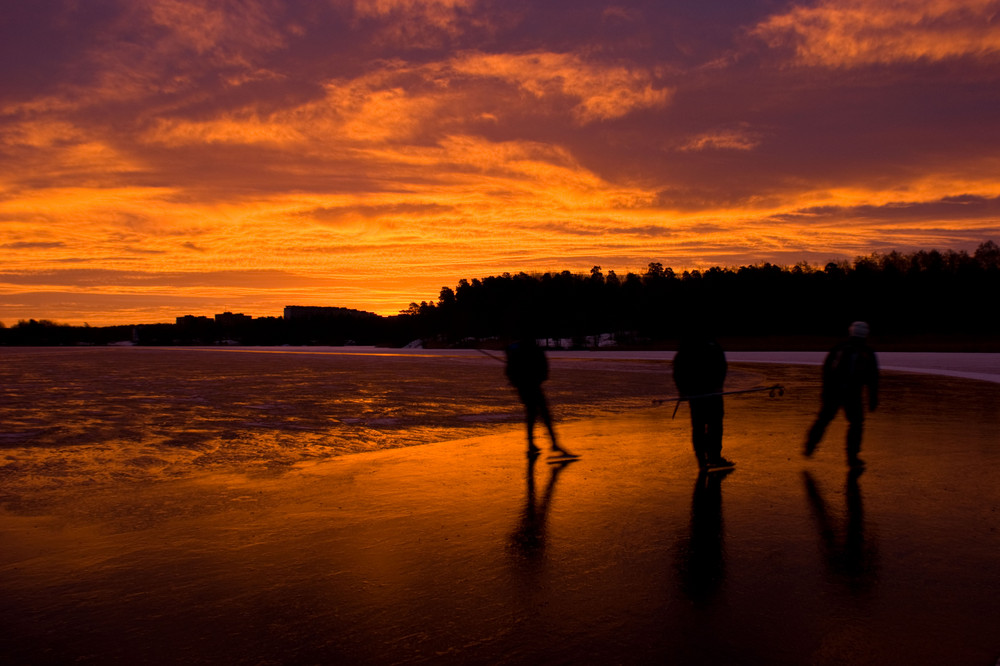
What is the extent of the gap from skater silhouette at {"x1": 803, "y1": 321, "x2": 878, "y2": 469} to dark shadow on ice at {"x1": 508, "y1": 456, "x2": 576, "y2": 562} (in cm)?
333

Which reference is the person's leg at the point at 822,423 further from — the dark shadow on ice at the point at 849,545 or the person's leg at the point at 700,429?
the dark shadow on ice at the point at 849,545

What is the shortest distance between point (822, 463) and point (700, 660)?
591 centimetres

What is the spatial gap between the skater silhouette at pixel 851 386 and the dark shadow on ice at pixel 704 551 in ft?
7.34

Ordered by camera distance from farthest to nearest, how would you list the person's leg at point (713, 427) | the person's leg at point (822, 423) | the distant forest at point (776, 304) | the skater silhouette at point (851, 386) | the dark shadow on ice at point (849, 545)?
the distant forest at point (776, 304), the person's leg at point (822, 423), the skater silhouette at point (851, 386), the person's leg at point (713, 427), the dark shadow on ice at point (849, 545)

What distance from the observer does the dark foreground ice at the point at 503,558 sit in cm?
362

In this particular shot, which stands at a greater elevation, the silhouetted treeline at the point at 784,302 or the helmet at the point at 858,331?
the silhouetted treeline at the point at 784,302

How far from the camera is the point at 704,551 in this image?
16.8 feet

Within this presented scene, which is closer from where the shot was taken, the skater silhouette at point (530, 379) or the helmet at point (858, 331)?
the helmet at point (858, 331)

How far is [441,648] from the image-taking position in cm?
355

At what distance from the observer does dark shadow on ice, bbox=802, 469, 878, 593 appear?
4.52 metres

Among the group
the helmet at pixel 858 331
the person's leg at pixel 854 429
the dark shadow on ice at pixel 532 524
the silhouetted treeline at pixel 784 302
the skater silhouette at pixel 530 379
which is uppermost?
the silhouetted treeline at pixel 784 302

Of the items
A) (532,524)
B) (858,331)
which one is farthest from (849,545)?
(858,331)

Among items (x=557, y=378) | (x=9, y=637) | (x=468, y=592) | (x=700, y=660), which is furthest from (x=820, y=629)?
(x=557, y=378)

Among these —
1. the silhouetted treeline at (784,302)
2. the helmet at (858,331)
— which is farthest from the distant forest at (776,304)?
the helmet at (858,331)
